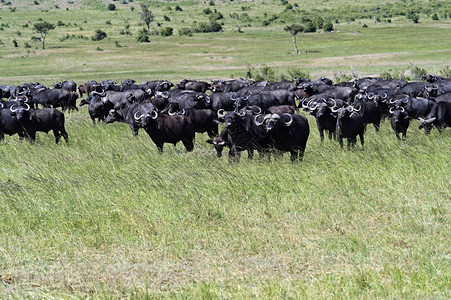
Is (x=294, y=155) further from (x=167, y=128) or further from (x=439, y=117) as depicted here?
(x=439, y=117)

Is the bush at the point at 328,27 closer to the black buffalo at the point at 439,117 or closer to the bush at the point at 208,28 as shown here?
the bush at the point at 208,28

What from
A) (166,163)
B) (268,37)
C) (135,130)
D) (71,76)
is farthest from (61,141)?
(268,37)

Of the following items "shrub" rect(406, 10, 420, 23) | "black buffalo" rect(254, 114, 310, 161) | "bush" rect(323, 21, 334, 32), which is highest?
"black buffalo" rect(254, 114, 310, 161)

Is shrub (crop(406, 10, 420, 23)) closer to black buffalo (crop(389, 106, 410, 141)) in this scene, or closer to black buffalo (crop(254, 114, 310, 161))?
black buffalo (crop(389, 106, 410, 141))

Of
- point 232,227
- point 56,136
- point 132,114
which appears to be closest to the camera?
point 232,227

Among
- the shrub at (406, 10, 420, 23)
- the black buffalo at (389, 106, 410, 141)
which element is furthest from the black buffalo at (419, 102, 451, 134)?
the shrub at (406, 10, 420, 23)

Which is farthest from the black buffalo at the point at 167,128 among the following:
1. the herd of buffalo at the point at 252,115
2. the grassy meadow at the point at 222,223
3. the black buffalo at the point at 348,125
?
the black buffalo at the point at 348,125

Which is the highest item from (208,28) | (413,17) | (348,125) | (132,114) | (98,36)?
(348,125)

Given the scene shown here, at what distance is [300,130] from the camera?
13914 mm

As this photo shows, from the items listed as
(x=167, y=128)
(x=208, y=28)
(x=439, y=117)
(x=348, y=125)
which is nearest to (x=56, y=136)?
(x=167, y=128)

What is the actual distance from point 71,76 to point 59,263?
53.4m

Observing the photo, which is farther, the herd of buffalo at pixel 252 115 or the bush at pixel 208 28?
the bush at pixel 208 28

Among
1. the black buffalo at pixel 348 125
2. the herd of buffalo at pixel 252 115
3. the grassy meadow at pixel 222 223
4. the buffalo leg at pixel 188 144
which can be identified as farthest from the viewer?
the buffalo leg at pixel 188 144

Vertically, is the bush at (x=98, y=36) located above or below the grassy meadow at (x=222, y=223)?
below
